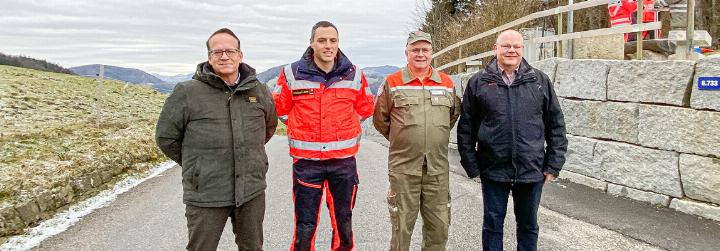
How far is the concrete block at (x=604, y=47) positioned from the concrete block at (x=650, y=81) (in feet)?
4.25

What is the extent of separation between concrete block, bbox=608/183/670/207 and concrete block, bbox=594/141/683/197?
50 mm

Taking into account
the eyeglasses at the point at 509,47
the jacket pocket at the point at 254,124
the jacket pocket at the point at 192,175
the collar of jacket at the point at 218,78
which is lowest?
the jacket pocket at the point at 192,175

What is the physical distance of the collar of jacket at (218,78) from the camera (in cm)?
313

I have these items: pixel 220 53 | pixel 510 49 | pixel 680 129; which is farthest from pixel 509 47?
pixel 680 129

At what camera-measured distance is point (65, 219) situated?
534 centimetres

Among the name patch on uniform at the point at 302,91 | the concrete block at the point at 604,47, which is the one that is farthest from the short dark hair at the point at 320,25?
the concrete block at the point at 604,47

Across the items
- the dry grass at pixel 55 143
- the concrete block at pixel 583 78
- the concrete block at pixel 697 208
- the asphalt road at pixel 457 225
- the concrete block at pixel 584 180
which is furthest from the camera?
the concrete block at pixel 583 78

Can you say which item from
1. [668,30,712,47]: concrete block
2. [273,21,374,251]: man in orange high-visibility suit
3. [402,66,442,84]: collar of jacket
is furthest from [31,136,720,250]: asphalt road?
[668,30,712,47]: concrete block

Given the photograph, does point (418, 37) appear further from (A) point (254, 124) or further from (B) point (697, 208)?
(B) point (697, 208)

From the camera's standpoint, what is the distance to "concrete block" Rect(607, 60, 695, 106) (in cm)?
554

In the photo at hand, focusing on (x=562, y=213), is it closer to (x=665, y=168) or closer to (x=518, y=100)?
(x=665, y=168)

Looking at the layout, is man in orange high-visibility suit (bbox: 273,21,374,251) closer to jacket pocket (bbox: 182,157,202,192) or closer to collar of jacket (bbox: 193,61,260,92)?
collar of jacket (bbox: 193,61,260,92)

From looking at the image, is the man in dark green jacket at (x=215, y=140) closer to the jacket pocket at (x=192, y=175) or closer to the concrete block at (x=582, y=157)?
the jacket pocket at (x=192, y=175)

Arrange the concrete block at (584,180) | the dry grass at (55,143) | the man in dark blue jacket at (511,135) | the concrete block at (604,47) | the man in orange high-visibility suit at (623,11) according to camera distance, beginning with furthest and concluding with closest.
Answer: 1. the man in orange high-visibility suit at (623,11)
2. the concrete block at (604,47)
3. the concrete block at (584,180)
4. the dry grass at (55,143)
5. the man in dark blue jacket at (511,135)
